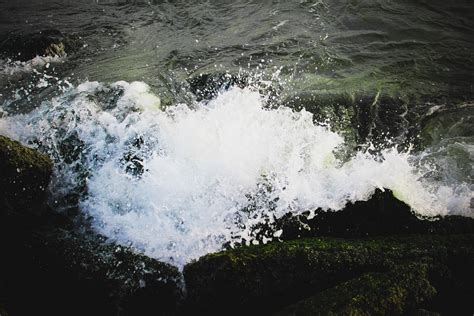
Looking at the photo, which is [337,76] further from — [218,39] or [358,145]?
[218,39]

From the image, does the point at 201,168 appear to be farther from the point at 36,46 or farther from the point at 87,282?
the point at 36,46

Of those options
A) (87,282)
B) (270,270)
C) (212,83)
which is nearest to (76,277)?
(87,282)

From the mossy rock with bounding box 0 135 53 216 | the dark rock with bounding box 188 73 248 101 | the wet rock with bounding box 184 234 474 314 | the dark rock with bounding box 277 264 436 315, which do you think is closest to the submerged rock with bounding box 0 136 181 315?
the mossy rock with bounding box 0 135 53 216

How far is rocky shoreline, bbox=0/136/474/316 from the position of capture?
112 inches

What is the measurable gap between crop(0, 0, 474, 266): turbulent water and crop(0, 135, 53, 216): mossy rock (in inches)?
14.3

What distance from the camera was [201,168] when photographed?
5211 mm

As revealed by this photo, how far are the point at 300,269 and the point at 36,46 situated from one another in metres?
8.05

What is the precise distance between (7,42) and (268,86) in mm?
6516

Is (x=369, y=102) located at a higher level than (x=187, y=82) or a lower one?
lower

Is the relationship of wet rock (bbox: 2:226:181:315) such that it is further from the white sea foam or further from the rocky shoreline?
the white sea foam

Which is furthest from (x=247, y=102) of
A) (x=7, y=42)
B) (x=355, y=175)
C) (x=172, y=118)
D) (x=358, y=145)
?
(x=7, y=42)

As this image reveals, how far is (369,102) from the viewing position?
655cm

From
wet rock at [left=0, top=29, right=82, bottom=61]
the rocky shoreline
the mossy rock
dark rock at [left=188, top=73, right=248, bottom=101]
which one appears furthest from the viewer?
wet rock at [left=0, top=29, right=82, bottom=61]

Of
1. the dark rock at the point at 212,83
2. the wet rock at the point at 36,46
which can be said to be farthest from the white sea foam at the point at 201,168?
the wet rock at the point at 36,46
